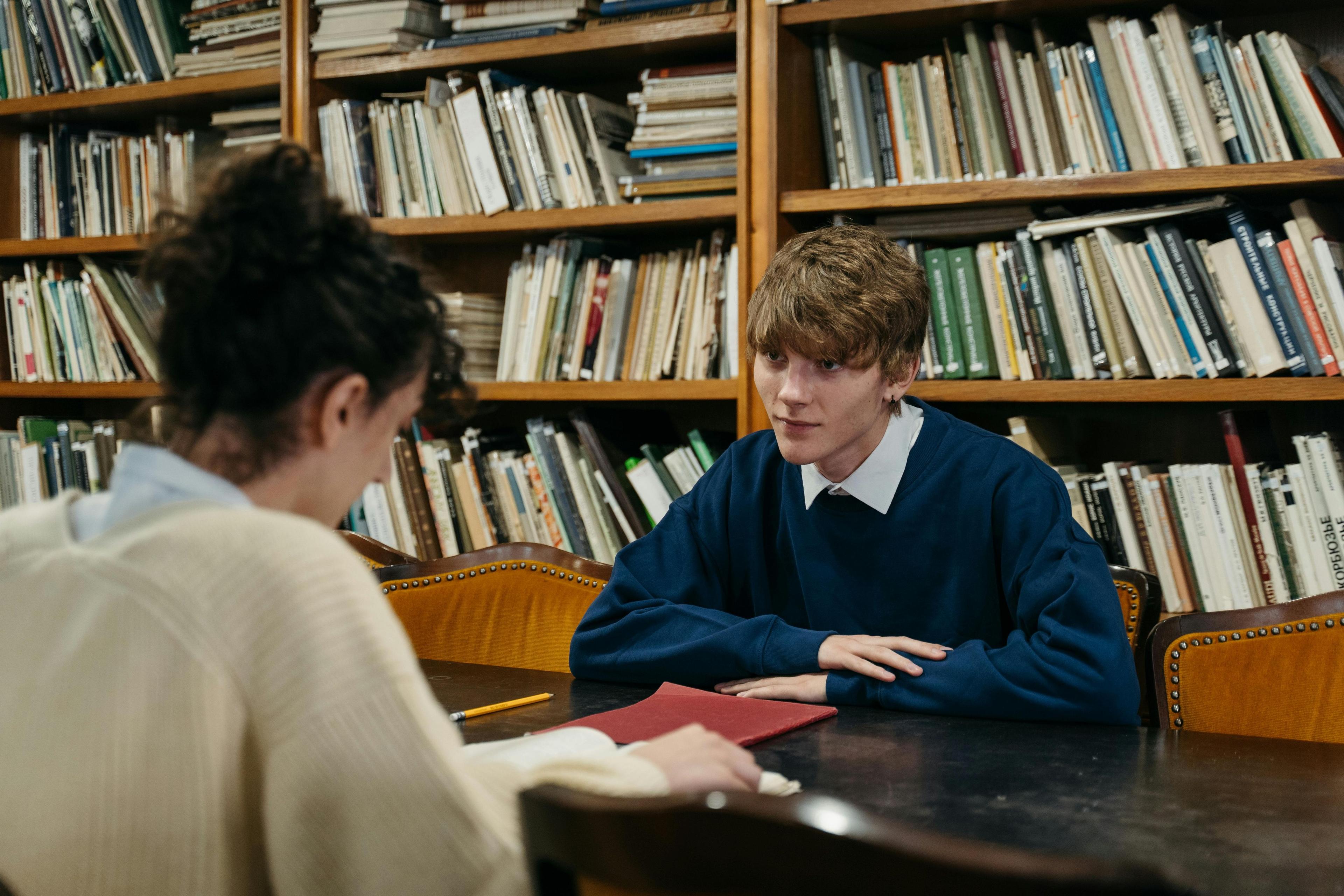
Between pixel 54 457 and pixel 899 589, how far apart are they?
2.45 m

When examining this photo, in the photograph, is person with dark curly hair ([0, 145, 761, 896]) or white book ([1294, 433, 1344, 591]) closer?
person with dark curly hair ([0, 145, 761, 896])

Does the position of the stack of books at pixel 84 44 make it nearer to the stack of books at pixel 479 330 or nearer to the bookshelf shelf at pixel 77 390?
the bookshelf shelf at pixel 77 390

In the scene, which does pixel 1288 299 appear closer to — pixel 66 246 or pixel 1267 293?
pixel 1267 293

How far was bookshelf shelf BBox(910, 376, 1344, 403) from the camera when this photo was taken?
1.97 meters

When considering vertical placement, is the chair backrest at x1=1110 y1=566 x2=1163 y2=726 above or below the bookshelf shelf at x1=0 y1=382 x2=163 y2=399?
below

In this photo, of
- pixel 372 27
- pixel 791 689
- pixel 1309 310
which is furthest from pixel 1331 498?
pixel 372 27

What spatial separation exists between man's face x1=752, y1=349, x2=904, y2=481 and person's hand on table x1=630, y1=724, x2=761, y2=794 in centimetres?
74

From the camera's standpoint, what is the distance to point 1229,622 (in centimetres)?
148

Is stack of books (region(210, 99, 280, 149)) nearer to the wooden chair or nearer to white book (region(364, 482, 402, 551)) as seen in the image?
white book (region(364, 482, 402, 551))

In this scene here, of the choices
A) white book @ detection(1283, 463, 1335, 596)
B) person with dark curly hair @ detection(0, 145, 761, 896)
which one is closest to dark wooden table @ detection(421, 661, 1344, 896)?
person with dark curly hair @ detection(0, 145, 761, 896)

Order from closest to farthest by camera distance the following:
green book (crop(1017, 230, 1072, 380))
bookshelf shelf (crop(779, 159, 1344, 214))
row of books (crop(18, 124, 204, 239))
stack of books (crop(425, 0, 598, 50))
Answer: bookshelf shelf (crop(779, 159, 1344, 214))
green book (crop(1017, 230, 1072, 380))
stack of books (crop(425, 0, 598, 50))
row of books (crop(18, 124, 204, 239))

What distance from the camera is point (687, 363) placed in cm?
249

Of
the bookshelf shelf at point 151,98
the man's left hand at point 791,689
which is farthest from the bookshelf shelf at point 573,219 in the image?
the man's left hand at point 791,689

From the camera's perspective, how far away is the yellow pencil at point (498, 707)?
129 centimetres
